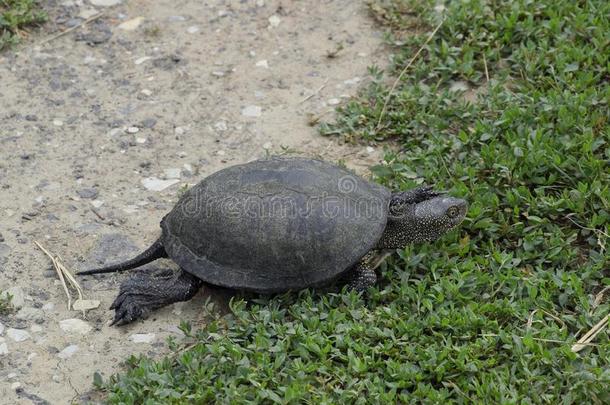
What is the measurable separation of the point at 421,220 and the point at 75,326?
72.3 inches

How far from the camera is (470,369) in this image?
3688mm

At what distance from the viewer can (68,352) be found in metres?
4.02

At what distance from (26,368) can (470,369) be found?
80.5 inches

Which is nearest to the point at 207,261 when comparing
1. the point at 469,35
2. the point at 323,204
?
the point at 323,204

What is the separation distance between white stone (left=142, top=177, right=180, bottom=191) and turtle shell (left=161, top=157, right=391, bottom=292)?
865 millimetres

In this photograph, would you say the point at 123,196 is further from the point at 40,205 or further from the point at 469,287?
the point at 469,287

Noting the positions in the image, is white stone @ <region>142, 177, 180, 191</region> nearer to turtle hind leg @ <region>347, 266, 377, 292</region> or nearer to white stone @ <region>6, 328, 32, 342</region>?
white stone @ <region>6, 328, 32, 342</region>

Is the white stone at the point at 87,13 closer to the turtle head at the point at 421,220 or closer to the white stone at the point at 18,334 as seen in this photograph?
the white stone at the point at 18,334

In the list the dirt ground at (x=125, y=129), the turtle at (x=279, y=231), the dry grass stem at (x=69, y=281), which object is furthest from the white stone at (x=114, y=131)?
the turtle at (x=279, y=231)

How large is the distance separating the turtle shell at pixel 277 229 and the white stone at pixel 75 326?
0.55 meters

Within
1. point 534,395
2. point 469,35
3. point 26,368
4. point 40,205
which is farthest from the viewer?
point 469,35

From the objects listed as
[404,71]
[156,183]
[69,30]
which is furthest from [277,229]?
[69,30]

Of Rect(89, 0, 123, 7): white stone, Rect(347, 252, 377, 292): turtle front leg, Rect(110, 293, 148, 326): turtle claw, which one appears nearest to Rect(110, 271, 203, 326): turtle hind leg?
Rect(110, 293, 148, 326): turtle claw

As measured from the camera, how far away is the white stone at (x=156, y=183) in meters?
5.07
